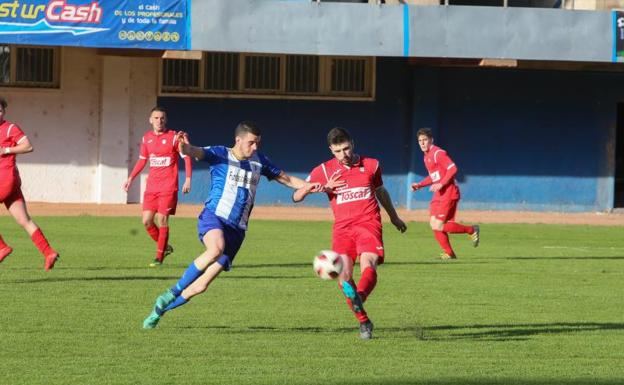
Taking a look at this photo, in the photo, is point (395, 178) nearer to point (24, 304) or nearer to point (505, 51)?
point (505, 51)

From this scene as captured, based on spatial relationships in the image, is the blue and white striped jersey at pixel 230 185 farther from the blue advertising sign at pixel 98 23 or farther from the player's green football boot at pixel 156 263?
the blue advertising sign at pixel 98 23

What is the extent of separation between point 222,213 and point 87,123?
67.1ft

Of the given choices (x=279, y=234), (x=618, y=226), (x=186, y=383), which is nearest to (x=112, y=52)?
(x=279, y=234)

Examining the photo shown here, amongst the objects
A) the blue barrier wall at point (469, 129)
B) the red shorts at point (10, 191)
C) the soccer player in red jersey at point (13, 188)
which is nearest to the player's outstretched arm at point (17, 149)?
the soccer player in red jersey at point (13, 188)

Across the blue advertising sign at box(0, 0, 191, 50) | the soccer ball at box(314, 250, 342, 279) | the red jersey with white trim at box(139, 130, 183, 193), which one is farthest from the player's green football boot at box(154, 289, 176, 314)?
the blue advertising sign at box(0, 0, 191, 50)

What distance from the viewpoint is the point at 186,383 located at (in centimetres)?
860

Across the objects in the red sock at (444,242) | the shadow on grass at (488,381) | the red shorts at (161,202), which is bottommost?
the red sock at (444,242)

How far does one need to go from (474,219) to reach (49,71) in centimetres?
1055

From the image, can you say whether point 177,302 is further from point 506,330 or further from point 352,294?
point 506,330

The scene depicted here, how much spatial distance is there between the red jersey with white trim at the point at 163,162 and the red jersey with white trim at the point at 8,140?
2.93 metres

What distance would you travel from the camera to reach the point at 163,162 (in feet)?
58.1

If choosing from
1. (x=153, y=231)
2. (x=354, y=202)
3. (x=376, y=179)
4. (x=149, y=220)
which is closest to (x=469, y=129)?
(x=153, y=231)

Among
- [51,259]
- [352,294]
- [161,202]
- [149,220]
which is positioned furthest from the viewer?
[149,220]

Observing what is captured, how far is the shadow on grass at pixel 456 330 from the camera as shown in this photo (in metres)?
11.2
